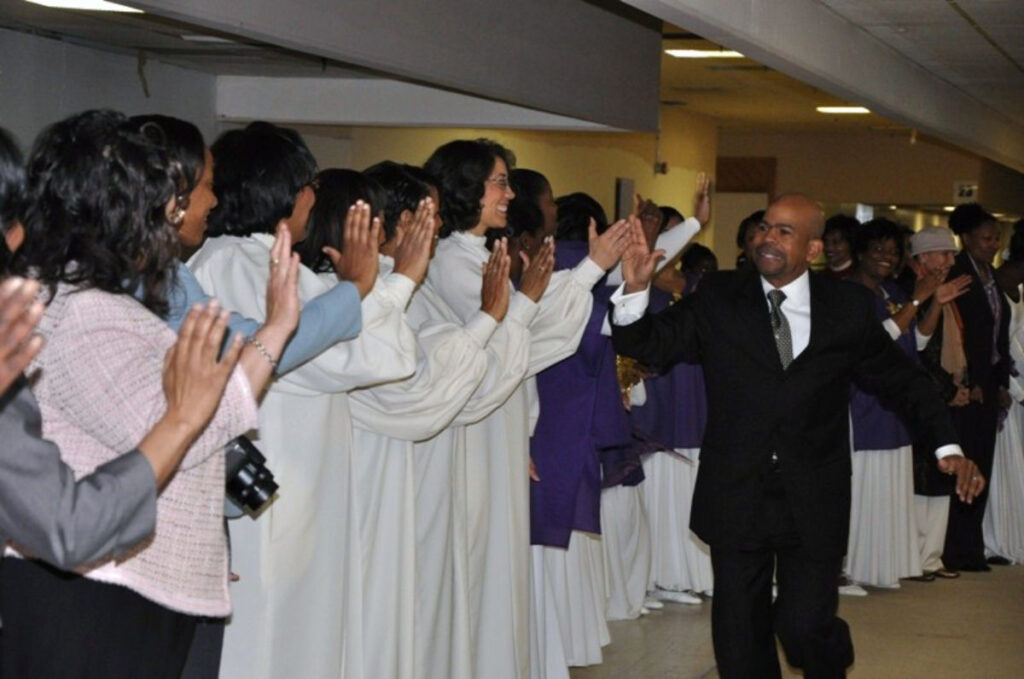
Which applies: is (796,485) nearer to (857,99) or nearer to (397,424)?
(397,424)

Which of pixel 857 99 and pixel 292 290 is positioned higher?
pixel 857 99

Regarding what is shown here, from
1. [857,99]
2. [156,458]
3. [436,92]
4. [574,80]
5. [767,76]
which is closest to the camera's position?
[156,458]

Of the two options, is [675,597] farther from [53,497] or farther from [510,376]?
[53,497]

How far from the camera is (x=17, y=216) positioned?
7.92 ft

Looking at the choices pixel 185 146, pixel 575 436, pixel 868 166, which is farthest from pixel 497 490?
pixel 868 166

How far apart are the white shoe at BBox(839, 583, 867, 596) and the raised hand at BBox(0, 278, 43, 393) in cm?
656

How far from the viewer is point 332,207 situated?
4.40 metres

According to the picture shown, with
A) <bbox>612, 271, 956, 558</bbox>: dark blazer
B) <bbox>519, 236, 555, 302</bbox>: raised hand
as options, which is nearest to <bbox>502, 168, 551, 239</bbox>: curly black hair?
<bbox>519, 236, 555, 302</bbox>: raised hand

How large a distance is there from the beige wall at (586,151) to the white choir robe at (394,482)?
572 centimetres

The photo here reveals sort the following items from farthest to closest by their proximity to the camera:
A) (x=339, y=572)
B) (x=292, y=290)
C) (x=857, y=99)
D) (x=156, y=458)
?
1. (x=857, y=99)
2. (x=339, y=572)
3. (x=292, y=290)
4. (x=156, y=458)

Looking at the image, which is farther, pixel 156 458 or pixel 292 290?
pixel 292 290

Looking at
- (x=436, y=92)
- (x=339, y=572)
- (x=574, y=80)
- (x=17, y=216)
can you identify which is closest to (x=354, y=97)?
(x=436, y=92)

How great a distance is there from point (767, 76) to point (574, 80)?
18.2 feet

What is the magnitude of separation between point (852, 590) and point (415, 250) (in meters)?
4.64
